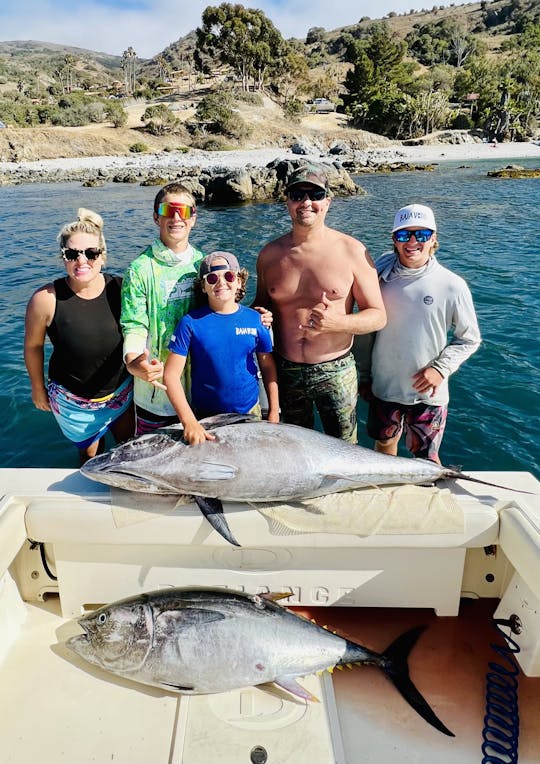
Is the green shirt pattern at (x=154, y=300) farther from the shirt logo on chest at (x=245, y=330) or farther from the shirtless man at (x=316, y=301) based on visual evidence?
the shirtless man at (x=316, y=301)

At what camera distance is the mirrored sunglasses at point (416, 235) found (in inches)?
131

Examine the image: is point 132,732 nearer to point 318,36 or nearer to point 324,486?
point 324,486

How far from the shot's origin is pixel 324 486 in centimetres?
271

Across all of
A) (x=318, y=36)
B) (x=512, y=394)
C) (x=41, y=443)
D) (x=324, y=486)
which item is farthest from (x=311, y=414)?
(x=318, y=36)

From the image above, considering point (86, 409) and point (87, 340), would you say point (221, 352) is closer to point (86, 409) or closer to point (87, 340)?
point (87, 340)

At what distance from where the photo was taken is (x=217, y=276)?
9.64 ft

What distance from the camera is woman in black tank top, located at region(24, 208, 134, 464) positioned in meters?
3.11

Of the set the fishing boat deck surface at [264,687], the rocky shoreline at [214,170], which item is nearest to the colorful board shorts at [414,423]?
the fishing boat deck surface at [264,687]

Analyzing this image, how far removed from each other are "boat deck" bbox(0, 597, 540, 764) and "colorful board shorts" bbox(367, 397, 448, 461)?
1.38 m

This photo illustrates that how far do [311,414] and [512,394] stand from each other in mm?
5033

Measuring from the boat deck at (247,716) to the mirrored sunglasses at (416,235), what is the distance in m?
2.45

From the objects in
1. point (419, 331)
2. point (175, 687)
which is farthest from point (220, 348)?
point (175, 687)

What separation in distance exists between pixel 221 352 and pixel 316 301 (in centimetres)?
84

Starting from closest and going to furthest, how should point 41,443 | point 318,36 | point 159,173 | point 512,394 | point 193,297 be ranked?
point 193,297
point 41,443
point 512,394
point 159,173
point 318,36
